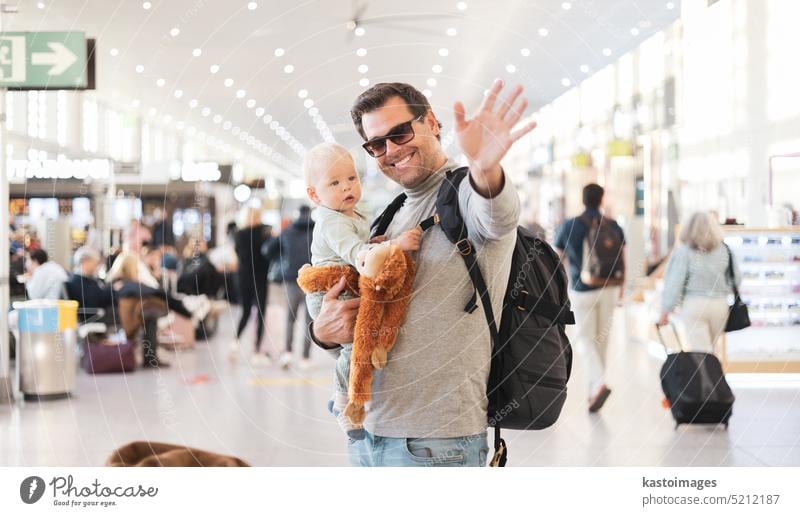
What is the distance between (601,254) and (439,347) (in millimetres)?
3623

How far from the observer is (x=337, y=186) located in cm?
228

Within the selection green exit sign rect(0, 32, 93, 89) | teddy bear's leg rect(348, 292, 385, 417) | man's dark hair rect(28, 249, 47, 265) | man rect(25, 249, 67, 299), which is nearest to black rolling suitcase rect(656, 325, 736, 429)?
teddy bear's leg rect(348, 292, 385, 417)

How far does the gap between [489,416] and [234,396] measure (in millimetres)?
4271

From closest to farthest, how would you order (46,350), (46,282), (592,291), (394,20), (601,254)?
1. (394,20)
2. (601,254)
3. (592,291)
4. (46,350)
5. (46,282)

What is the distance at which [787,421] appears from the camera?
212 inches

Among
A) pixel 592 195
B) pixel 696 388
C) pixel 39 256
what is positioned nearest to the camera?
pixel 696 388

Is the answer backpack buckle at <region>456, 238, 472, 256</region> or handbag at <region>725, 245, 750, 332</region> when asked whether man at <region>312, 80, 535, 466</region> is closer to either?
backpack buckle at <region>456, 238, 472, 256</region>

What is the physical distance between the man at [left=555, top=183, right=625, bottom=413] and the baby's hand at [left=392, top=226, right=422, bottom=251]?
325cm

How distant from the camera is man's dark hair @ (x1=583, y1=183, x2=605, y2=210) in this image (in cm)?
526

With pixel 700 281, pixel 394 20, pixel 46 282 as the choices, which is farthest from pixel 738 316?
pixel 46 282

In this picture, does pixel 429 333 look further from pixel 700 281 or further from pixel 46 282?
pixel 46 282

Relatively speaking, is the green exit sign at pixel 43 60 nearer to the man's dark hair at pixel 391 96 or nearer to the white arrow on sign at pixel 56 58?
the white arrow on sign at pixel 56 58
